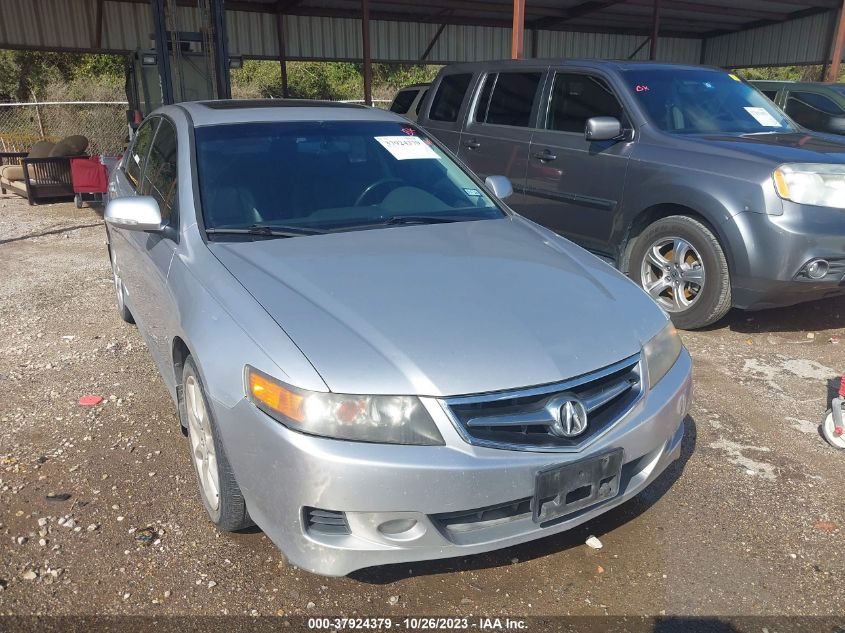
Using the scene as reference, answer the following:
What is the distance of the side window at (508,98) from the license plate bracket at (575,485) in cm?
435

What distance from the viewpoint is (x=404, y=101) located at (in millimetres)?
9734

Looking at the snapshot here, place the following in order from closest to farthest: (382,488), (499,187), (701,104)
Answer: (382,488), (499,187), (701,104)

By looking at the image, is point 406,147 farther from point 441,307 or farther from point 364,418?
point 364,418

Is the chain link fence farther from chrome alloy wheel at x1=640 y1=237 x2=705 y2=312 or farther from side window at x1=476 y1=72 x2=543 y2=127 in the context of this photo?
chrome alloy wheel at x1=640 y1=237 x2=705 y2=312

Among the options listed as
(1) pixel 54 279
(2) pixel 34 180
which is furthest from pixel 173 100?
(1) pixel 54 279

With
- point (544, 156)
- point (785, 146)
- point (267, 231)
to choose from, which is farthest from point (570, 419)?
point (544, 156)

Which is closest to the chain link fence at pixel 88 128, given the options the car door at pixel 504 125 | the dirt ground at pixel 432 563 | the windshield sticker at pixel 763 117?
the car door at pixel 504 125

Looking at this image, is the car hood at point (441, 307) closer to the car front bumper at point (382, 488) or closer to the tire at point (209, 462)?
the car front bumper at point (382, 488)

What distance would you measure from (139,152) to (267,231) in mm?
1971

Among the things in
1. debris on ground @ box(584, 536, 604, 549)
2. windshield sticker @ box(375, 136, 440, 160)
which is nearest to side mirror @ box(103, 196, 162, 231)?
windshield sticker @ box(375, 136, 440, 160)

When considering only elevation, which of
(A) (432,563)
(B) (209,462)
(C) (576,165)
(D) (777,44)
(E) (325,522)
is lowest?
(A) (432,563)

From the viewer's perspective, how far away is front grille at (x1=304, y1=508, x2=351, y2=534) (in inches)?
84.6

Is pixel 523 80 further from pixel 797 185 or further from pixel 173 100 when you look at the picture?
pixel 173 100

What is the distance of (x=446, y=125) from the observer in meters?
6.90
